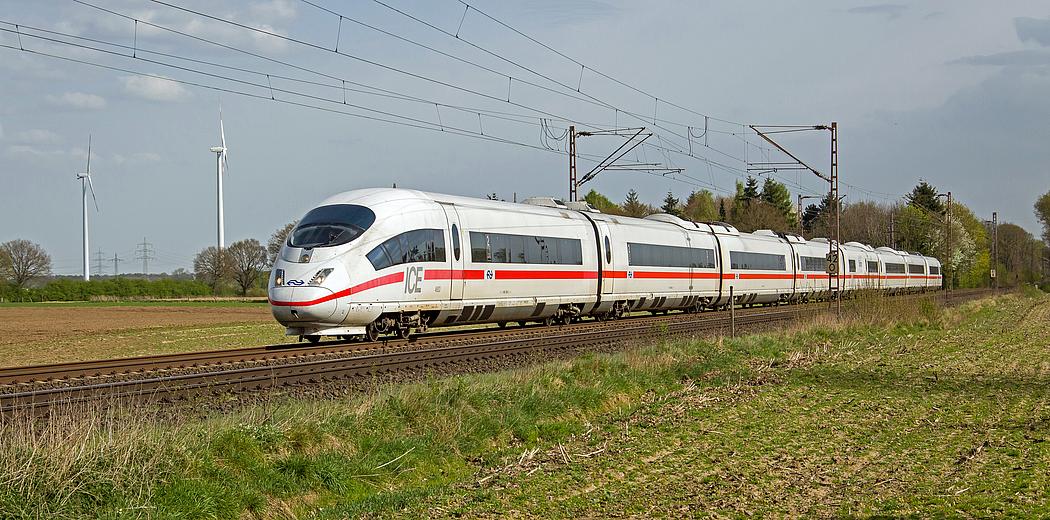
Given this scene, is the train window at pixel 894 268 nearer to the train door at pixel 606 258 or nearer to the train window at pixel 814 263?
the train window at pixel 814 263

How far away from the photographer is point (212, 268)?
4045 inches

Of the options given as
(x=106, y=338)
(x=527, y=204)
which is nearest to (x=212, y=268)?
(x=106, y=338)

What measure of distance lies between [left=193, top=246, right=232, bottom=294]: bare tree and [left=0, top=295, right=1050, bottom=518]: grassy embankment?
89091 mm

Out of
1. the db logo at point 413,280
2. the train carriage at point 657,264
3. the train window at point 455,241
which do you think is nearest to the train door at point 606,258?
the train carriage at point 657,264

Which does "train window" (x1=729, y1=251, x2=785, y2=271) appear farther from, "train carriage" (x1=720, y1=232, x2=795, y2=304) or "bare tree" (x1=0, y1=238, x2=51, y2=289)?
"bare tree" (x1=0, y1=238, x2=51, y2=289)

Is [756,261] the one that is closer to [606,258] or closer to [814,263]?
[814,263]

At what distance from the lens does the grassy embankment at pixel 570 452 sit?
8.38 m

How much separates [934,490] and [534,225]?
19.4 m

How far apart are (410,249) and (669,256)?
52.1ft

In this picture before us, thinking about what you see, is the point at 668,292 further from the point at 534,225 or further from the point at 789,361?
the point at 789,361

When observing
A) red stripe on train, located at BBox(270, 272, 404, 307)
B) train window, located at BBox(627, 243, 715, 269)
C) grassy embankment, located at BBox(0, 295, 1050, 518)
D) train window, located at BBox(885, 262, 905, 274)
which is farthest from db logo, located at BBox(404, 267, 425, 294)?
train window, located at BBox(885, 262, 905, 274)

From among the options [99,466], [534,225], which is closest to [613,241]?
[534,225]

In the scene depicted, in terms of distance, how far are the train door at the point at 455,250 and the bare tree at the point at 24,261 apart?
289 ft

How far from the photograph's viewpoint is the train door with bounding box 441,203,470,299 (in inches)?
945
